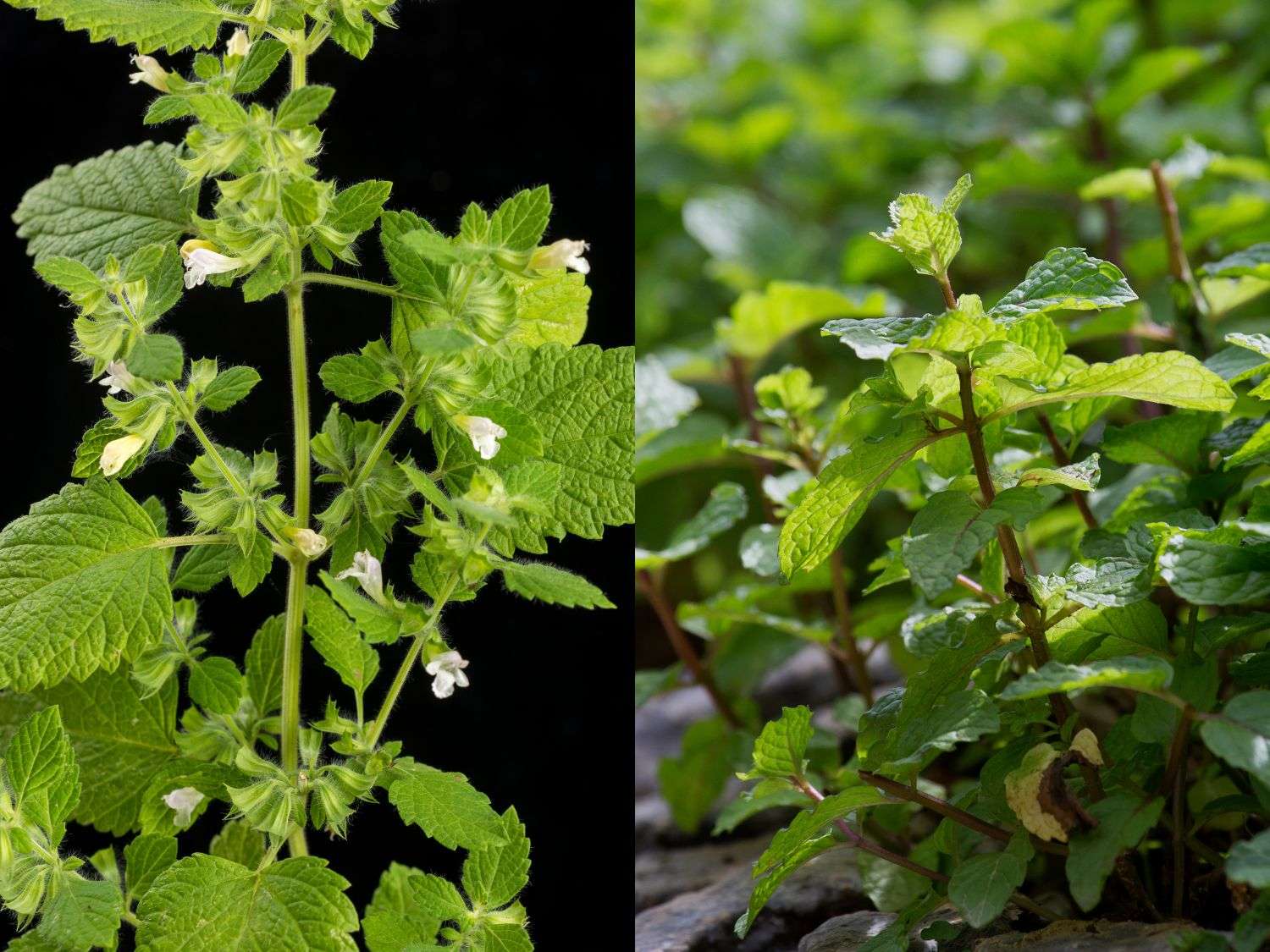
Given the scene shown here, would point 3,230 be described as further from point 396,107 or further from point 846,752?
point 846,752

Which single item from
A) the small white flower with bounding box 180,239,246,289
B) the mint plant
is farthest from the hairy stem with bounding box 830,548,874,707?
the small white flower with bounding box 180,239,246,289

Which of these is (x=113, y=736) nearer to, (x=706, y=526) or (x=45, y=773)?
(x=45, y=773)

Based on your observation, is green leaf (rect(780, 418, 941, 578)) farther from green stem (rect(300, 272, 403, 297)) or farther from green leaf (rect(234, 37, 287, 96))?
green leaf (rect(234, 37, 287, 96))

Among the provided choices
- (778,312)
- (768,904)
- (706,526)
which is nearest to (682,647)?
(706,526)

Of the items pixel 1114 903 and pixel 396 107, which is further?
pixel 396 107

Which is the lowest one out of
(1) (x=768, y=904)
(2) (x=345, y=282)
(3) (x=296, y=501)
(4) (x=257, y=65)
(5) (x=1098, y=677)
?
(1) (x=768, y=904)

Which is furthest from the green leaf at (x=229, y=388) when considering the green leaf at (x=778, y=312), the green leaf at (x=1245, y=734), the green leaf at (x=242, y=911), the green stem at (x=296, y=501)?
the green leaf at (x=778, y=312)

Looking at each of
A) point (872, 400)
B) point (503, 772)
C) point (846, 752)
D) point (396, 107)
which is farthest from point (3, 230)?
point (846, 752)
